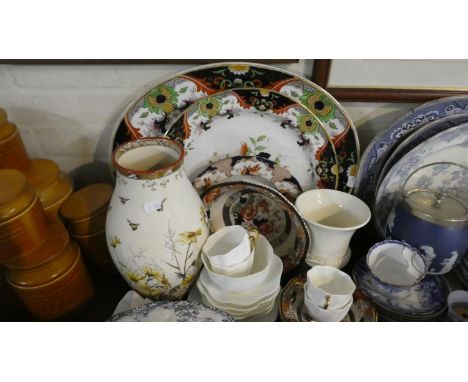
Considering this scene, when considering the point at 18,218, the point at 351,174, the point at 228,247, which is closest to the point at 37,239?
the point at 18,218

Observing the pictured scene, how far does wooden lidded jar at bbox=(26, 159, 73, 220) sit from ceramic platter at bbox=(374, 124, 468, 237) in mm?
548

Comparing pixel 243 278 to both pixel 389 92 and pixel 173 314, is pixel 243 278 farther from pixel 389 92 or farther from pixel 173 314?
pixel 389 92

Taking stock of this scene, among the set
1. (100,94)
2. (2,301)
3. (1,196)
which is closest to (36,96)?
(100,94)

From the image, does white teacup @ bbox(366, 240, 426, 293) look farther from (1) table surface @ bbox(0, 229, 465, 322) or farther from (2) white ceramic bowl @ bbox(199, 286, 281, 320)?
(2) white ceramic bowl @ bbox(199, 286, 281, 320)

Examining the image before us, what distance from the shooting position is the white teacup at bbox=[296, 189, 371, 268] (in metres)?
0.61

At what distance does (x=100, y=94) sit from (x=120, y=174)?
0.22 metres

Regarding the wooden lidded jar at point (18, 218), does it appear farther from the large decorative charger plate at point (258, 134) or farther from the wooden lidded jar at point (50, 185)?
the large decorative charger plate at point (258, 134)

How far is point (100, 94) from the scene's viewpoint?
2.10ft

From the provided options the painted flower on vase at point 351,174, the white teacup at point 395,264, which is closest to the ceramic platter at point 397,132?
the painted flower on vase at point 351,174

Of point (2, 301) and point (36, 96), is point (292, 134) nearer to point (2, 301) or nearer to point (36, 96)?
point (36, 96)

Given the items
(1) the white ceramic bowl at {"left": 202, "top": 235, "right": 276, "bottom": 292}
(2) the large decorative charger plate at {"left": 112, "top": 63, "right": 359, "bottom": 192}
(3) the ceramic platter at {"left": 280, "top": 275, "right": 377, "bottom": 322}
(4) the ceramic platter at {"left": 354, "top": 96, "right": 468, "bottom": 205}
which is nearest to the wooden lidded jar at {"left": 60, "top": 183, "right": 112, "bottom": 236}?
(2) the large decorative charger plate at {"left": 112, "top": 63, "right": 359, "bottom": 192}

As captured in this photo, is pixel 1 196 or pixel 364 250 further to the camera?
pixel 364 250

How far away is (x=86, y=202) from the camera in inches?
25.0

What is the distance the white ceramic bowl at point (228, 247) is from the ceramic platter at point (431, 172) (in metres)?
0.26
